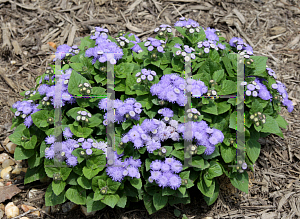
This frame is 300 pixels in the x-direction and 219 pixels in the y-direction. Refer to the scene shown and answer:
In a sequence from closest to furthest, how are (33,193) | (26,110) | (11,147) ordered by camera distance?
(26,110)
(33,193)
(11,147)

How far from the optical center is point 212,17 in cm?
746

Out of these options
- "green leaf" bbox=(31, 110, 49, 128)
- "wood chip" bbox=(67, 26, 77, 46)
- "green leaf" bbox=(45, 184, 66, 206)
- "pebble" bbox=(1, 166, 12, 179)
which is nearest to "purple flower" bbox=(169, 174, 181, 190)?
"green leaf" bbox=(45, 184, 66, 206)

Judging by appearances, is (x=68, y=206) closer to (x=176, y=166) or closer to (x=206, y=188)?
(x=176, y=166)

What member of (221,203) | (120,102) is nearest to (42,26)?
(120,102)

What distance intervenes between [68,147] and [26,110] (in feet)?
3.64

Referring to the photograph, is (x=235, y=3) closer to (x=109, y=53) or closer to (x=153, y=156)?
(x=109, y=53)

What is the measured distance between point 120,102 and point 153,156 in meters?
0.97

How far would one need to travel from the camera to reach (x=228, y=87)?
4.56m

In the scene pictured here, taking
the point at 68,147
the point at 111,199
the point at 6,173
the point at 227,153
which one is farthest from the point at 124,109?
the point at 6,173

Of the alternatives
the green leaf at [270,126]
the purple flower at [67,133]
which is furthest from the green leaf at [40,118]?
the green leaf at [270,126]

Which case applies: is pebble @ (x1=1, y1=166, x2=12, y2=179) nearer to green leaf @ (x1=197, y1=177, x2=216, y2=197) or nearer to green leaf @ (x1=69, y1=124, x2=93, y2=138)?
green leaf @ (x1=69, y1=124, x2=93, y2=138)

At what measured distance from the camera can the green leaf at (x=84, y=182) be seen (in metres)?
4.21

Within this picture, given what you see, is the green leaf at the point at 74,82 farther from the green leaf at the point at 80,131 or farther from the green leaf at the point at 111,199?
the green leaf at the point at 111,199

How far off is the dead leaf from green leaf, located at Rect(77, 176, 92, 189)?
165cm
